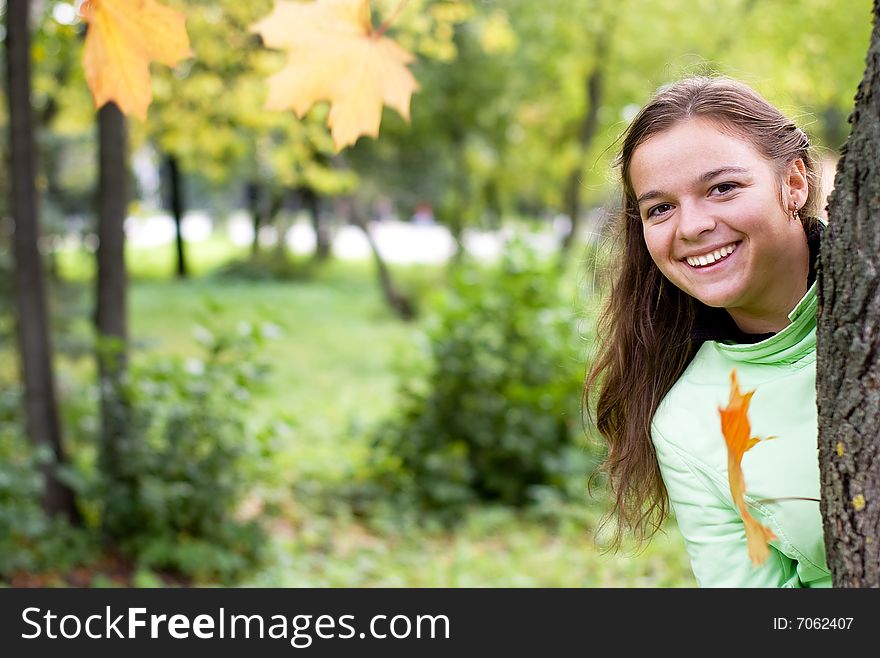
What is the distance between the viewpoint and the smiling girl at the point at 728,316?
4.34 ft

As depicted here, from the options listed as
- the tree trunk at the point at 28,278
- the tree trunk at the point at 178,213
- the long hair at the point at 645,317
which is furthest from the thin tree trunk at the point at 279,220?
the long hair at the point at 645,317

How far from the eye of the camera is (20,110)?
13.9 feet

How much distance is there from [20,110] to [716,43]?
12026 mm

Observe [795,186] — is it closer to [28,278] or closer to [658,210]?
[658,210]

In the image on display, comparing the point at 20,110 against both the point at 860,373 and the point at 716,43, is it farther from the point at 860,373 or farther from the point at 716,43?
the point at 716,43

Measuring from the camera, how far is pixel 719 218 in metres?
1.32

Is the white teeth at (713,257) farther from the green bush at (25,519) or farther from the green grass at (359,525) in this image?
the green bush at (25,519)

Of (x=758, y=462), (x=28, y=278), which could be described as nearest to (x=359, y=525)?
(x=28, y=278)

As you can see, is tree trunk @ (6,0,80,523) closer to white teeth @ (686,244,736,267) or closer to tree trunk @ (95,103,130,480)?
tree trunk @ (95,103,130,480)

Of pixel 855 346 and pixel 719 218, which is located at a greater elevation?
pixel 719 218

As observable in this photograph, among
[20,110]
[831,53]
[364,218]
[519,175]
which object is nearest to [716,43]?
[831,53]

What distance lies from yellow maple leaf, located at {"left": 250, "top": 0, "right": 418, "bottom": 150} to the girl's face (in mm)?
519

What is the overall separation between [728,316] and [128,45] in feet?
3.64

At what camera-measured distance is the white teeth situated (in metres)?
1.34
